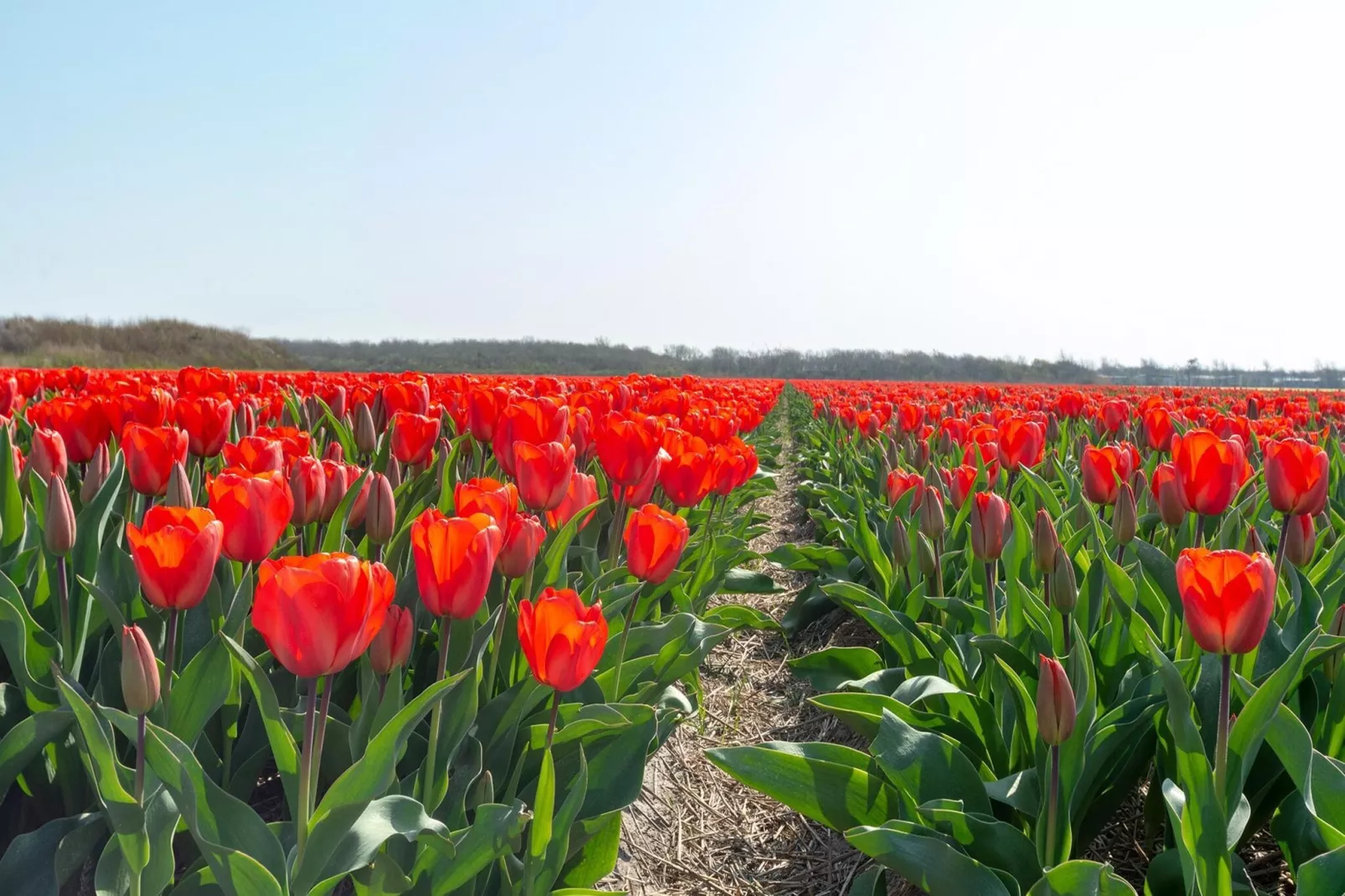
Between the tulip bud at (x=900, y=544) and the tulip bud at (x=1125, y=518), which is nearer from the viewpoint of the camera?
the tulip bud at (x=1125, y=518)

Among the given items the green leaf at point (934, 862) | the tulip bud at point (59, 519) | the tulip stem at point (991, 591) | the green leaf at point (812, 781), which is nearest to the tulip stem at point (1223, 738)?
the green leaf at point (934, 862)

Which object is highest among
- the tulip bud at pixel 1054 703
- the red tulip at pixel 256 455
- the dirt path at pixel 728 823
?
the red tulip at pixel 256 455

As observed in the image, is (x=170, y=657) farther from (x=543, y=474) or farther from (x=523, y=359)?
(x=523, y=359)

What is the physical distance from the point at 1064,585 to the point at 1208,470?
642 mm

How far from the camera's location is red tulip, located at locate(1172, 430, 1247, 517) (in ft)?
7.29

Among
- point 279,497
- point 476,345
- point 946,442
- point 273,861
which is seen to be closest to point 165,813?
point 273,861

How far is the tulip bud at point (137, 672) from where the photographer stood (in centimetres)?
110

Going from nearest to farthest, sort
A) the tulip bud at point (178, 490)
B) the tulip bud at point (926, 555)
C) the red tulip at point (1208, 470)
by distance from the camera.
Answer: the tulip bud at point (178, 490), the red tulip at point (1208, 470), the tulip bud at point (926, 555)

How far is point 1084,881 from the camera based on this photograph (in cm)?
131

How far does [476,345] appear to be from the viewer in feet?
226

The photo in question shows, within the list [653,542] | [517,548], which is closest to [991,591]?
[653,542]

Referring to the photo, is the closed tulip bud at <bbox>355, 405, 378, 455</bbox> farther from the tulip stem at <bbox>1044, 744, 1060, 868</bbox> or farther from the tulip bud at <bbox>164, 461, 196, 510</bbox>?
the tulip stem at <bbox>1044, 744, 1060, 868</bbox>

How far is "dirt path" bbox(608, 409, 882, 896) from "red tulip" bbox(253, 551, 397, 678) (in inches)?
52.5

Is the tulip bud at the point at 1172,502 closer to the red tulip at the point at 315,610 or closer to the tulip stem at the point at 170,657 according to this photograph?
the red tulip at the point at 315,610
